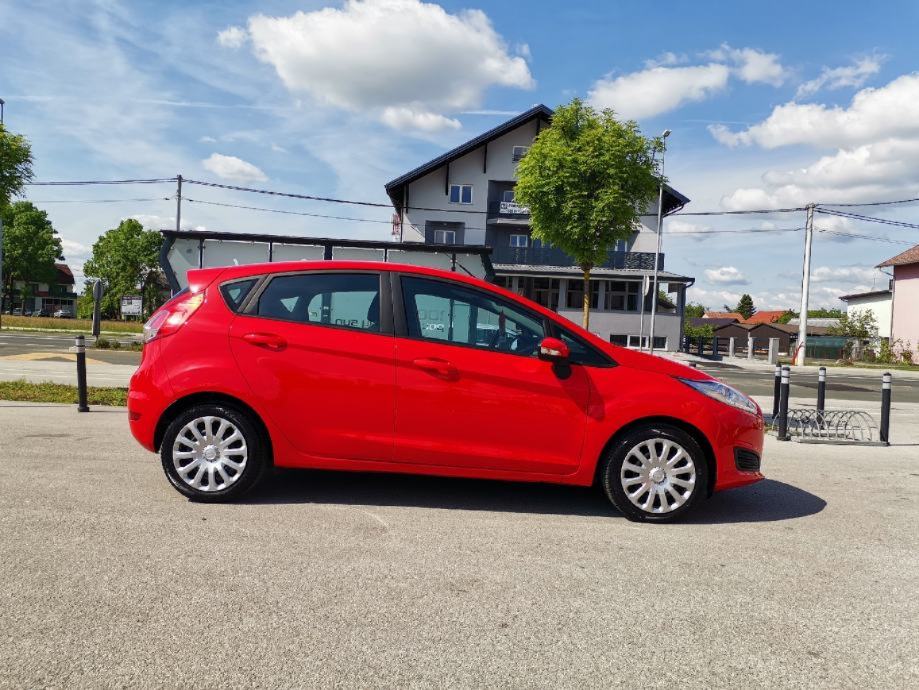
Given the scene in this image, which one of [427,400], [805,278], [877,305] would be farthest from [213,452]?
[877,305]

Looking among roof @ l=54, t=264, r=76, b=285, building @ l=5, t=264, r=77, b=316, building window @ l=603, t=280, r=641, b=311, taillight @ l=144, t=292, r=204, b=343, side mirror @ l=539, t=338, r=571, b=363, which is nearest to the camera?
side mirror @ l=539, t=338, r=571, b=363

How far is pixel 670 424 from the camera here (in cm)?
422

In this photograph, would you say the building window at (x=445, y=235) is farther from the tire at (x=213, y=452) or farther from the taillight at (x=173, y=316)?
the tire at (x=213, y=452)

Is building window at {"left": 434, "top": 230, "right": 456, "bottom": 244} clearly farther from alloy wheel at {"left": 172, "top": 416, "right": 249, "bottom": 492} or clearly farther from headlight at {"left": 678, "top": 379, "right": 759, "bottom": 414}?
alloy wheel at {"left": 172, "top": 416, "right": 249, "bottom": 492}

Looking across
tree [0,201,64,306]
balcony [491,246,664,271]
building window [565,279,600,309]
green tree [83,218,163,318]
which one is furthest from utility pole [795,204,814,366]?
tree [0,201,64,306]

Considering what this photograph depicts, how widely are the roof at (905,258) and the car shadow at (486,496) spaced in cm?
4818

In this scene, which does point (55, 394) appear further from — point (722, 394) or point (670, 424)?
point (722, 394)

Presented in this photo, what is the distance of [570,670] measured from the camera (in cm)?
237

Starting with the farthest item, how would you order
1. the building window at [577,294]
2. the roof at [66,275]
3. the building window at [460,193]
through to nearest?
the roof at [66,275], the building window at [577,294], the building window at [460,193]

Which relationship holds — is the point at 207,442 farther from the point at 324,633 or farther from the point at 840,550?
the point at 840,550

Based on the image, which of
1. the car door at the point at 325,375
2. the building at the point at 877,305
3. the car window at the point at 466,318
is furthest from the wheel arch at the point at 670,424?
the building at the point at 877,305

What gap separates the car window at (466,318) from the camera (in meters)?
4.25

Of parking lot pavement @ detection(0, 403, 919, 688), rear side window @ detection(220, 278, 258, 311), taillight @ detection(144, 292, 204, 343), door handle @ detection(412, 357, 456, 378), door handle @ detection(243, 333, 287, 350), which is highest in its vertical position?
rear side window @ detection(220, 278, 258, 311)

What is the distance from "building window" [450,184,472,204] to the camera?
3812 centimetres
